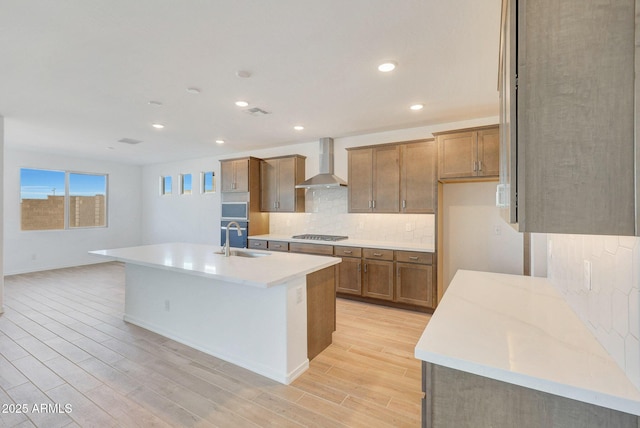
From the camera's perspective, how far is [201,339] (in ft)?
9.61

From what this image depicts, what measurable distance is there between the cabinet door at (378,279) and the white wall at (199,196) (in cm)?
82

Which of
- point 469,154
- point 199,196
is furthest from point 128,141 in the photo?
point 469,154

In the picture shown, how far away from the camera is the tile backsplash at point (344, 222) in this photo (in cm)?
444

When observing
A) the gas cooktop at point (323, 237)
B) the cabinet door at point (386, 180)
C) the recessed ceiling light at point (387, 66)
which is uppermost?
the recessed ceiling light at point (387, 66)

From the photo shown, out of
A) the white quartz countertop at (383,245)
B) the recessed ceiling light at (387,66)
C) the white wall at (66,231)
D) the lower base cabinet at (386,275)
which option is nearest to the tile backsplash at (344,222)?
the white quartz countertop at (383,245)

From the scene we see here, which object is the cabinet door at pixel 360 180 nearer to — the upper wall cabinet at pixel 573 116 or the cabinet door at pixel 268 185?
the cabinet door at pixel 268 185

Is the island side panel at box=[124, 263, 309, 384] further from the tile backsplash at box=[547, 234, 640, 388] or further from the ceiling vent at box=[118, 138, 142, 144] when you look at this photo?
the ceiling vent at box=[118, 138, 142, 144]

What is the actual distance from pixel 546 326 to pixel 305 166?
4593mm

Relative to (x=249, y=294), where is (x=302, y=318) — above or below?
below

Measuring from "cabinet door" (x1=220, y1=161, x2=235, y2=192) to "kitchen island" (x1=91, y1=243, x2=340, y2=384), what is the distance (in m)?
2.47

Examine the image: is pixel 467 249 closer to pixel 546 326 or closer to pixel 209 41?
pixel 546 326

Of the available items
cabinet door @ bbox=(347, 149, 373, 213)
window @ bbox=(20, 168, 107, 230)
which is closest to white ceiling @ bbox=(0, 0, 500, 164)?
cabinet door @ bbox=(347, 149, 373, 213)

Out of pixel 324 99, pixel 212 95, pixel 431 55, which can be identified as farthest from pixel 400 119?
pixel 212 95

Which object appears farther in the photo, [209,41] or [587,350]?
[209,41]
